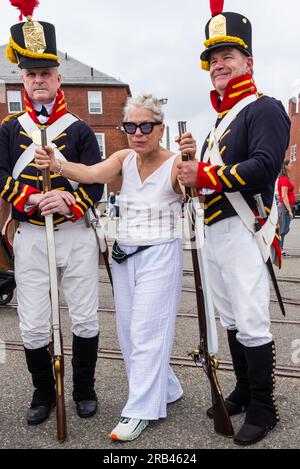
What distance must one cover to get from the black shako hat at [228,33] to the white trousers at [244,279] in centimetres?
99

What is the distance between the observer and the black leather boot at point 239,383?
2988 mm

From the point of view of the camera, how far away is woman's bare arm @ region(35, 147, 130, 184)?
276 cm

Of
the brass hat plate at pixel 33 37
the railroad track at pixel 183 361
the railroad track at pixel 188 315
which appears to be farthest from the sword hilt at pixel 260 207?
the railroad track at pixel 188 315

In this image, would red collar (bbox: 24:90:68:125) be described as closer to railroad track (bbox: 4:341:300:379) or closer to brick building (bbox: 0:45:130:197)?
railroad track (bbox: 4:341:300:379)

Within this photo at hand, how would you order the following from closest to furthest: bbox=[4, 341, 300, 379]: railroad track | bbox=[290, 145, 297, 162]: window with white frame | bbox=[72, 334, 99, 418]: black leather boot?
bbox=[72, 334, 99, 418]: black leather boot < bbox=[4, 341, 300, 379]: railroad track < bbox=[290, 145, 297, 162]: window with white frame

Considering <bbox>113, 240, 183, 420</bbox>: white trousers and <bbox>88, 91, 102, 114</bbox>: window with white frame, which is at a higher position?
<bbox>88, 91, 102, 114</bbox>: window with white frame

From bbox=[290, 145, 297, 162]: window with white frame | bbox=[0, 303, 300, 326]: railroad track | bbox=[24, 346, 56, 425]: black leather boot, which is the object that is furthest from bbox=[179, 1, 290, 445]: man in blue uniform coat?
bbox=[290, 145, 297, 162]: window with white frame

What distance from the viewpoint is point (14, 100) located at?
32750mm

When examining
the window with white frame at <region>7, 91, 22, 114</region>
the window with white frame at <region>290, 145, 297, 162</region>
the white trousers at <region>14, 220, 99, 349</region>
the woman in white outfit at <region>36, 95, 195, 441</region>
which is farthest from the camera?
the window with white frame at <region>290, 145, 297, 162</region>

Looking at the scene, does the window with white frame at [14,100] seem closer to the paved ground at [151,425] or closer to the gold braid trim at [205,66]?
the paved ground at [151,425]

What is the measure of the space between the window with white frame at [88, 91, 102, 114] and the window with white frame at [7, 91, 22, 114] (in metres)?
5.09

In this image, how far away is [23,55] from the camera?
288 cm

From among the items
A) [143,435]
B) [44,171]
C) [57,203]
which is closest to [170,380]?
[143,435]
